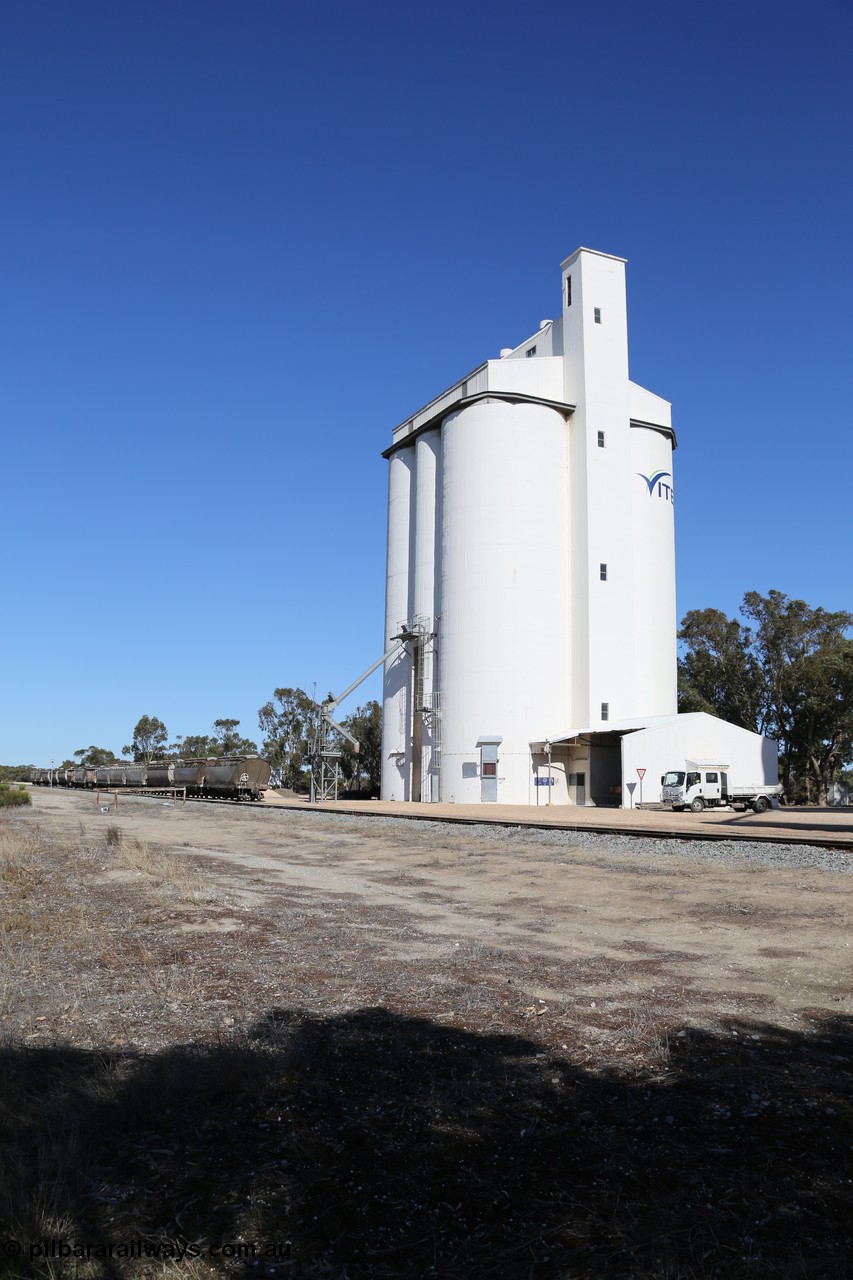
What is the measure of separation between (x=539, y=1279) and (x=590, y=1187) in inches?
29.1

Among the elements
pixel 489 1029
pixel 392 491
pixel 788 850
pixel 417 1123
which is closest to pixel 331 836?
pixel 788 850

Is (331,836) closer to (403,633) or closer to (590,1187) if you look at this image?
(590,1187)

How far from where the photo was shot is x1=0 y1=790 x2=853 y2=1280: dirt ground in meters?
3.93

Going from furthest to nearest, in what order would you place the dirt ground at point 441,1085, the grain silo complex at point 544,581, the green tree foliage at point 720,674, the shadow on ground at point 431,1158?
the green tree foliage at point 720,674
the grain silo complex at point 544,581
the dirt ground at point 441,1085
the shadow on ground at point 431,1158

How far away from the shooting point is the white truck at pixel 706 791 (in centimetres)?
4112

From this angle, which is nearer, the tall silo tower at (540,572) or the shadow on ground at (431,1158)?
the shadow on ground at (431,1158)

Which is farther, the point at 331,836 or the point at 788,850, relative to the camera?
the point at 331,836

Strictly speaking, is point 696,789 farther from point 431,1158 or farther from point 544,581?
point 431,1158

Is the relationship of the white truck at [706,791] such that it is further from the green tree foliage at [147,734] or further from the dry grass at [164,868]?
the green tree foliage at [147,734]

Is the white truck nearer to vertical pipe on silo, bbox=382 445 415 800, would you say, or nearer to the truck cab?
the truck cab

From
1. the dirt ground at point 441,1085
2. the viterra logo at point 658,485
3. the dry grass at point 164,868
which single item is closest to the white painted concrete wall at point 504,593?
the viterra logo at point 658,485

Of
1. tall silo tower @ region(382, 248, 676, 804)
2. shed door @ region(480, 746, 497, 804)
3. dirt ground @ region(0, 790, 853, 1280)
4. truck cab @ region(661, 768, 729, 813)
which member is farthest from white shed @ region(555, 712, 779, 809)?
dirt ground @ region(0, 790, 853, 1280)

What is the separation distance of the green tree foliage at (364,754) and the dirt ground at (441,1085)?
66092 mm

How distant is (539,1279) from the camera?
365 centimetres
